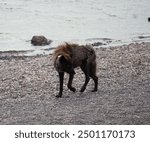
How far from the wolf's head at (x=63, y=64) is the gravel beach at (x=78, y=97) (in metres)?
0.85

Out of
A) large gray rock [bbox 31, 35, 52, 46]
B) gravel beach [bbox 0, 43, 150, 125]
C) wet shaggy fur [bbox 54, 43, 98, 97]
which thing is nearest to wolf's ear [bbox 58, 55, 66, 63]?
wet shaggy fur [bbox 54, 43, 98, 97]

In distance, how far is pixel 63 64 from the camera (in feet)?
37.7

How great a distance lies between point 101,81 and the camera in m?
14.5

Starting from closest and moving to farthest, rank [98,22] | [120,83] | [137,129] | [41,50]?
[137,129]
[120,83]
[41,50]
[98,22]

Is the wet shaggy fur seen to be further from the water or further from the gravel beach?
the water

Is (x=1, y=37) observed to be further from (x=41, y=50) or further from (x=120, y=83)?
(x=120, y=83)

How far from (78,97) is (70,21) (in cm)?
2740

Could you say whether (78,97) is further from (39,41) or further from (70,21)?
(70,21)

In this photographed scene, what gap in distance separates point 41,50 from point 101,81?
40.3 feet

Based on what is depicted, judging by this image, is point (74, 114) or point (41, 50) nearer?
point (74, 114)

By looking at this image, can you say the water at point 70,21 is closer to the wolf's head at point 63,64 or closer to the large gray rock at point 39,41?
the large gray rock at point 39,41

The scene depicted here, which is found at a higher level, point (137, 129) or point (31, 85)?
point (137, 129)

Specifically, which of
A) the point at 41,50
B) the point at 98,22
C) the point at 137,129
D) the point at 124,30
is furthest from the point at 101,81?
the point at 98,22

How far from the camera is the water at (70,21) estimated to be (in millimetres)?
31562
